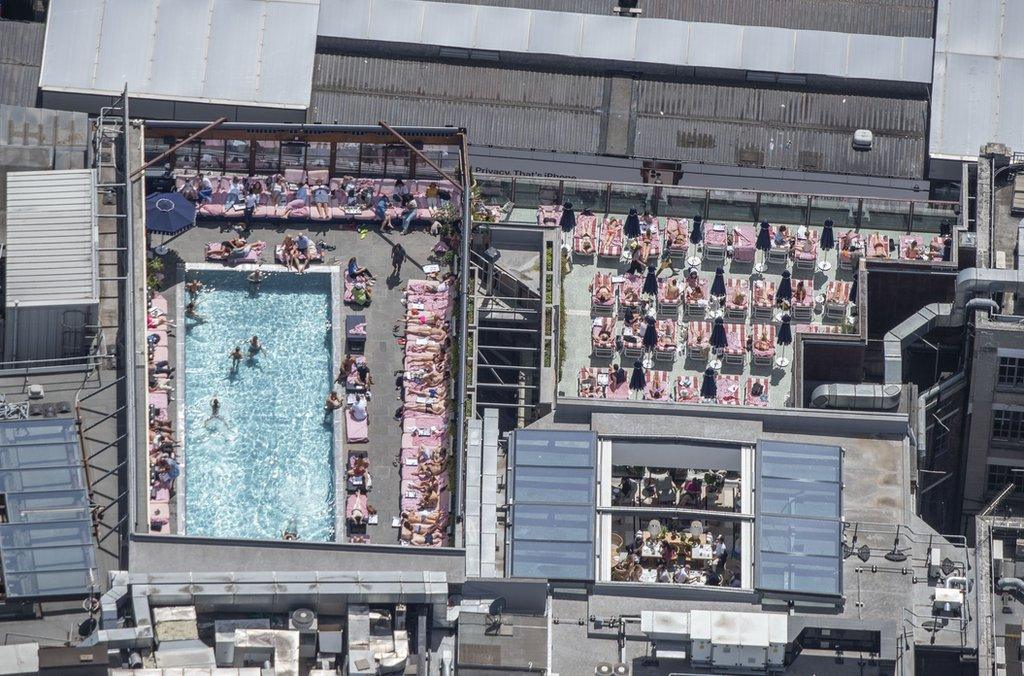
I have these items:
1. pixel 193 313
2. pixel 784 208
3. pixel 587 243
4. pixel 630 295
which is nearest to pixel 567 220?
pixel 587 243

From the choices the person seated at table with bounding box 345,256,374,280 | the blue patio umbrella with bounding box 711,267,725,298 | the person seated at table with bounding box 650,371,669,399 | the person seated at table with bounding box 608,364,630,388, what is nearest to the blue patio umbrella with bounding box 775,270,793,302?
the blue patio umbrella with bounding box 711,267,725,298

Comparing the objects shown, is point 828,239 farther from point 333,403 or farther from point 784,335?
point 333,403

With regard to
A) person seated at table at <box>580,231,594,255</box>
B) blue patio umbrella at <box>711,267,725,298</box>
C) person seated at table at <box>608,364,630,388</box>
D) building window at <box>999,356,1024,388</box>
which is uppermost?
person seated at table at <box>580,231,594,255</box>

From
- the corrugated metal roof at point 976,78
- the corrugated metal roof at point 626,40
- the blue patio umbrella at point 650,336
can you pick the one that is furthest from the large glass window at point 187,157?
the corrugated metal roof at point 976,78

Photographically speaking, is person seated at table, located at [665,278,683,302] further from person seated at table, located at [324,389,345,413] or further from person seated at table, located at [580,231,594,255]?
person seated at table, located at [324,389,345,413]

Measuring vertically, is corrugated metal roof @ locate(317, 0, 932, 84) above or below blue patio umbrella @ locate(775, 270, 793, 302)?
above

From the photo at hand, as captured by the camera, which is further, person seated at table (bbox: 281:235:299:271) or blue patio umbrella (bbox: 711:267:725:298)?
blue patio umbrella (bbox: 711:267:725:298)

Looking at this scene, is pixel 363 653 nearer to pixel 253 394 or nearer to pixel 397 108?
pixel 253 394
